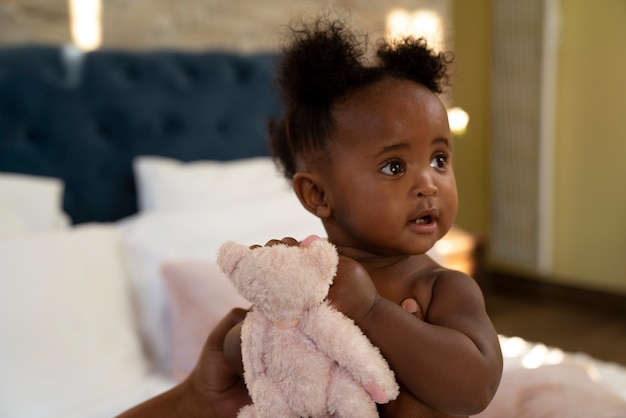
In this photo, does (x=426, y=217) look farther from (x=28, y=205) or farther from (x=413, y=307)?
(x=28, y=205)

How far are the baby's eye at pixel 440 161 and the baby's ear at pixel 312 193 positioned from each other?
0.50 ft

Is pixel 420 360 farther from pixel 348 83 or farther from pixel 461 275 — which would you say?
pixel 348 83

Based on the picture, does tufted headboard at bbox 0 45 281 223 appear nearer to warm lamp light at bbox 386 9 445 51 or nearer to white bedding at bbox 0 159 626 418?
white bedding at bbox 0 159 626 418

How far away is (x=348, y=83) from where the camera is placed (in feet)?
2.87

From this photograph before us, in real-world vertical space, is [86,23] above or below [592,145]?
above


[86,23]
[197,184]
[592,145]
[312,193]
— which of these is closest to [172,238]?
[197,184]

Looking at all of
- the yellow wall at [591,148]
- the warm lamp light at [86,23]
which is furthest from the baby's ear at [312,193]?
the yellow wall at [591,148]

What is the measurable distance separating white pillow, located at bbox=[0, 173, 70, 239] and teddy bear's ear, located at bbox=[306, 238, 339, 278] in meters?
1.33

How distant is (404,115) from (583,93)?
329cm

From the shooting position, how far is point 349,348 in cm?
71

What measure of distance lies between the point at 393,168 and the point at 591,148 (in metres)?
3.27

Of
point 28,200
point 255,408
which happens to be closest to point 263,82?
point 28,200

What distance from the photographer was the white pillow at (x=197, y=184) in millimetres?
2197

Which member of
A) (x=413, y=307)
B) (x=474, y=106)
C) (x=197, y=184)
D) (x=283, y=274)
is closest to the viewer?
(x=283, y=274)
